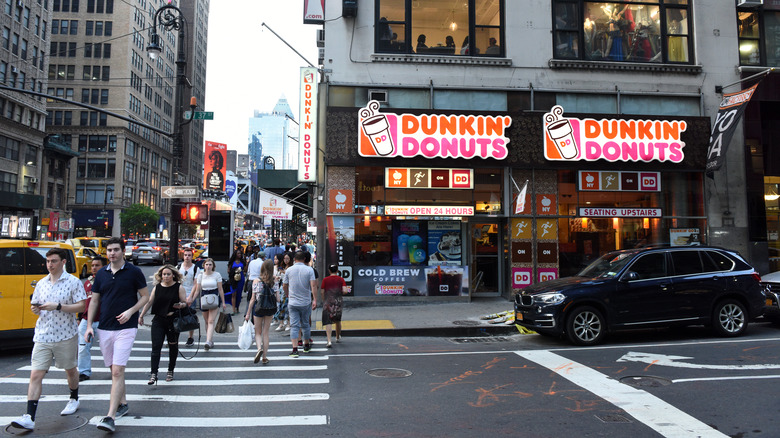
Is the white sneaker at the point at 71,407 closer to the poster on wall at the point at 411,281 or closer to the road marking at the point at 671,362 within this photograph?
the road marking at the point at 671,362

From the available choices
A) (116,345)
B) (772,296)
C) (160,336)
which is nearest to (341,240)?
(160,336)

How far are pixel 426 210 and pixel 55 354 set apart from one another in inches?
430

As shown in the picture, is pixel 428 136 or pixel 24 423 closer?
pixel 24 423

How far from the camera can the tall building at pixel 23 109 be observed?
155 feet

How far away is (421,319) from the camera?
1187 centimetres

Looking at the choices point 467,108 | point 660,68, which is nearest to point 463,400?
point 467,108

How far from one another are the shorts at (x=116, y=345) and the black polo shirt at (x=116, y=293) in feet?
0.21

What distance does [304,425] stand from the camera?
193 inches

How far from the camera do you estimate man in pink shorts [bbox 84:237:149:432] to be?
5.05m

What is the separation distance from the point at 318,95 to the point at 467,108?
16.0 ft

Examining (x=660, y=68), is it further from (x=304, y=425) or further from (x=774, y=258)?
(x=304, y=425)

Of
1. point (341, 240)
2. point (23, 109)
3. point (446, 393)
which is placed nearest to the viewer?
point (446, 393)

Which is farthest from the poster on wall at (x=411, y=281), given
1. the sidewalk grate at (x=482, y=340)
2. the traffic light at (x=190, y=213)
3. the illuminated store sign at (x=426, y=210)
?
the traffic light at (x=190, y=213)

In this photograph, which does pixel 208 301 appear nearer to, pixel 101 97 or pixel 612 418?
pixel 612 418
